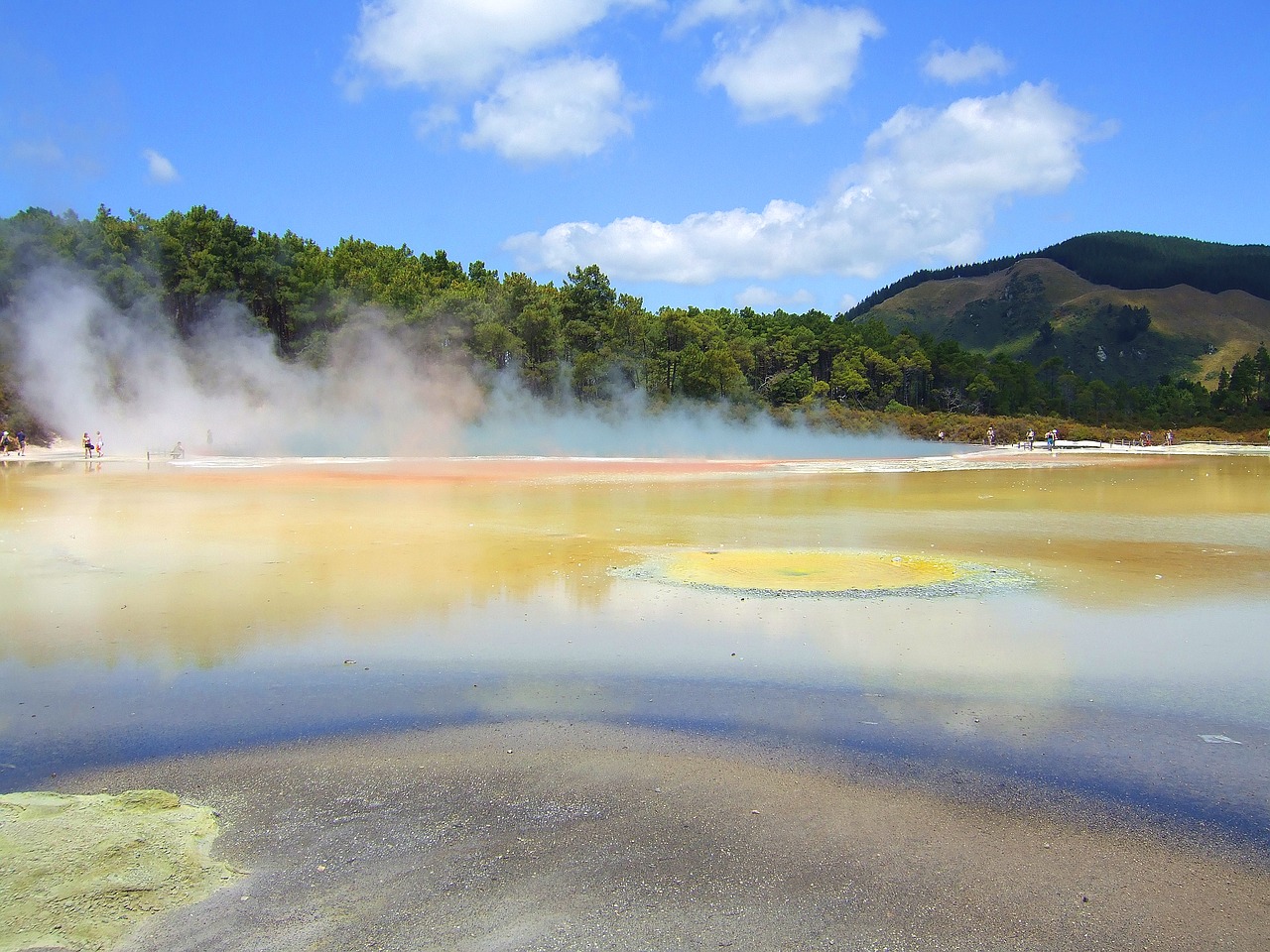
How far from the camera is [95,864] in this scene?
4336 mm

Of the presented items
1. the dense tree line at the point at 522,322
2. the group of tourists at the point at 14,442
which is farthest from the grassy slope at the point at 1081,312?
the group of tourists at the point at 14,442

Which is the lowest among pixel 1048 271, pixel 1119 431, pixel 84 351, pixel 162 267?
pixel 1119 431

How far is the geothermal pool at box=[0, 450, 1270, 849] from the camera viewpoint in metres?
6.16

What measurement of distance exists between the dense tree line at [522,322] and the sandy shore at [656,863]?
165 feet

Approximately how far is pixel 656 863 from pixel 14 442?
4774cm

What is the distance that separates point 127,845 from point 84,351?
50.2 metres

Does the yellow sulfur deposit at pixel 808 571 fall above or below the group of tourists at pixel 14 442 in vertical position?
below

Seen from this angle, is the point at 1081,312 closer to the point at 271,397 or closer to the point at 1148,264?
the point at 1148,264

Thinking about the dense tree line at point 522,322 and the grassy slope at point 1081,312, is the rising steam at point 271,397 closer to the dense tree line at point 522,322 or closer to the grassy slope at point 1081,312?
the dense tree line at point 522,322

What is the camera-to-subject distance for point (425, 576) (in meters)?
11.7

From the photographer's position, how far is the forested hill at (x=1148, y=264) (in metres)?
166

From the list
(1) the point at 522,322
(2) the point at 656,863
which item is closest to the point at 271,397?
(1) the point at 522,322

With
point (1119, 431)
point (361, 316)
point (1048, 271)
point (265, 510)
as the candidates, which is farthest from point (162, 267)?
point (1048, 271)

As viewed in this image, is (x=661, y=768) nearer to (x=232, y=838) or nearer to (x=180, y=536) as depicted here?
(x=232, y=838)
